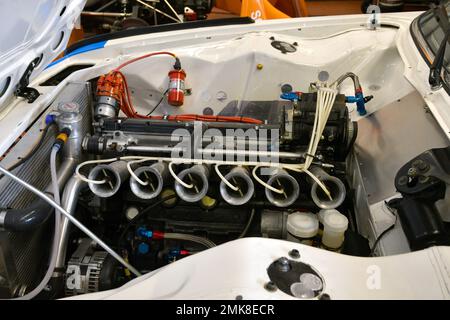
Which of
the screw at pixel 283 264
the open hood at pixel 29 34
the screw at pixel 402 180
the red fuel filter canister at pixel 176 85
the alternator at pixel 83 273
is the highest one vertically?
the red fuel filter canister at pixel 176 85

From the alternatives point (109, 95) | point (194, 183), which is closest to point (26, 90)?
point (109, 95)

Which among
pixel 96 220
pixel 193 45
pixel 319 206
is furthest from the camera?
pixel 193 45

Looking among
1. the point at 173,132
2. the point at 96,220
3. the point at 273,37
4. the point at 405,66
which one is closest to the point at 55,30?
the point at 173,132

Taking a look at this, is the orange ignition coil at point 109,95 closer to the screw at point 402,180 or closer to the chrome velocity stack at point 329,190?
the chrome velocity stack at point 329,190

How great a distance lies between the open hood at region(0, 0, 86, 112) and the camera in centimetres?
114

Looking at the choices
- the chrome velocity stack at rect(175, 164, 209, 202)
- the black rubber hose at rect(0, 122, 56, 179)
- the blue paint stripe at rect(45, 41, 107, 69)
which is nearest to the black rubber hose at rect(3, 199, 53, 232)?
the black rubber hose at rect(0, 122, 56, 179)

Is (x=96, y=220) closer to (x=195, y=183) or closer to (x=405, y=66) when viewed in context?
(x=195, y=183)

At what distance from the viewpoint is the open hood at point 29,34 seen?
114 cm

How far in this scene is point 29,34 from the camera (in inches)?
48.9

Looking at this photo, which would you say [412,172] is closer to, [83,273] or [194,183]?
[194,183]

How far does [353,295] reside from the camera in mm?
835

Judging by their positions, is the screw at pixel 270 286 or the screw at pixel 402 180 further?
the screw at pixel 402 180

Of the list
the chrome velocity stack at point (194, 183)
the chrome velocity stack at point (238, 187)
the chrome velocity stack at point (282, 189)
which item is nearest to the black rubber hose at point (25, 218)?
the chrome velocity stack at point (194, 183)
